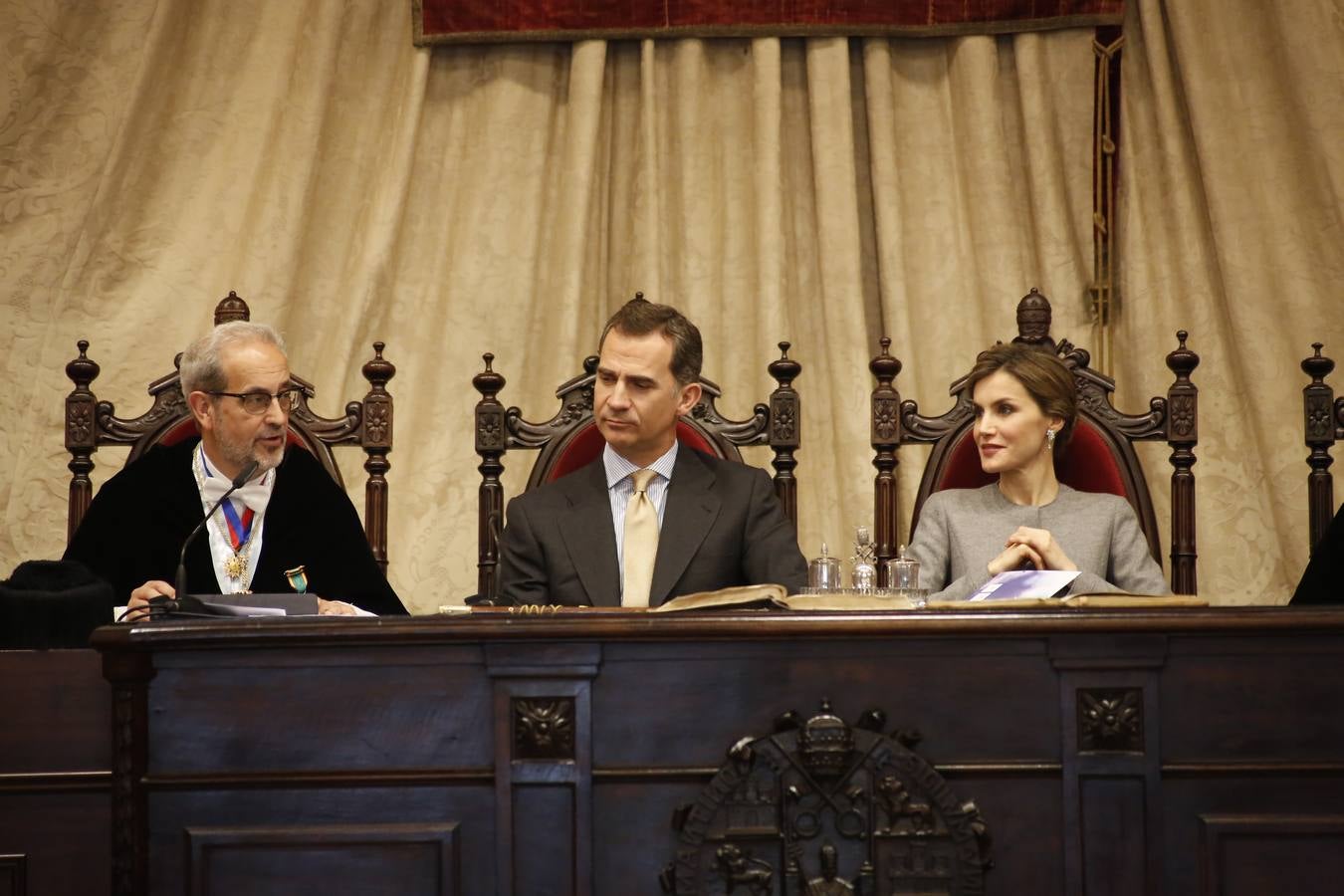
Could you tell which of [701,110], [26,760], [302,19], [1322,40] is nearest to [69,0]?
[302,19]

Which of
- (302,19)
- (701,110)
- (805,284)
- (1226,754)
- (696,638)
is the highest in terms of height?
(302,19)

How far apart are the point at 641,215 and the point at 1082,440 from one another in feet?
5.66

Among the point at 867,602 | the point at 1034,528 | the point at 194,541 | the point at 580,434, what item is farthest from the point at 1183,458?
the point at 194,541

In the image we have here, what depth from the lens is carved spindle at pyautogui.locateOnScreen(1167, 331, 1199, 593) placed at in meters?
3.79

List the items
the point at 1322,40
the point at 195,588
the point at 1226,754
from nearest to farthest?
the point at 1226,754
the point at 195,588
the point at 1322,40

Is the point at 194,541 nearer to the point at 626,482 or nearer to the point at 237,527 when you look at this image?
the point at 237,527

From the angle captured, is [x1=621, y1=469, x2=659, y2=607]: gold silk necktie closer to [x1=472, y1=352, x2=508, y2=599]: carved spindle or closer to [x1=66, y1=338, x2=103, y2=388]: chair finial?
[x1=472, y1=352, x2=508, y2=599]: carved spindle

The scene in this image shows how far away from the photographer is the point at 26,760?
239 centimetres

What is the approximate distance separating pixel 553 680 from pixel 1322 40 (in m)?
3.55

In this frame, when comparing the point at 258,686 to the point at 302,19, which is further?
the point at 302,19

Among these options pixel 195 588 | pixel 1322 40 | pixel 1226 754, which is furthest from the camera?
pixel 1322 40

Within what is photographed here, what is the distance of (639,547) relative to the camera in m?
3.40

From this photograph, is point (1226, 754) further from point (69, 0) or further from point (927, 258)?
point (69, 0)

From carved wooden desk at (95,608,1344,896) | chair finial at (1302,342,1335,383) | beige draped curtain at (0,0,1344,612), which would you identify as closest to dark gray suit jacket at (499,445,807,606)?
carved wooden desk at (95,608,1344,896)
